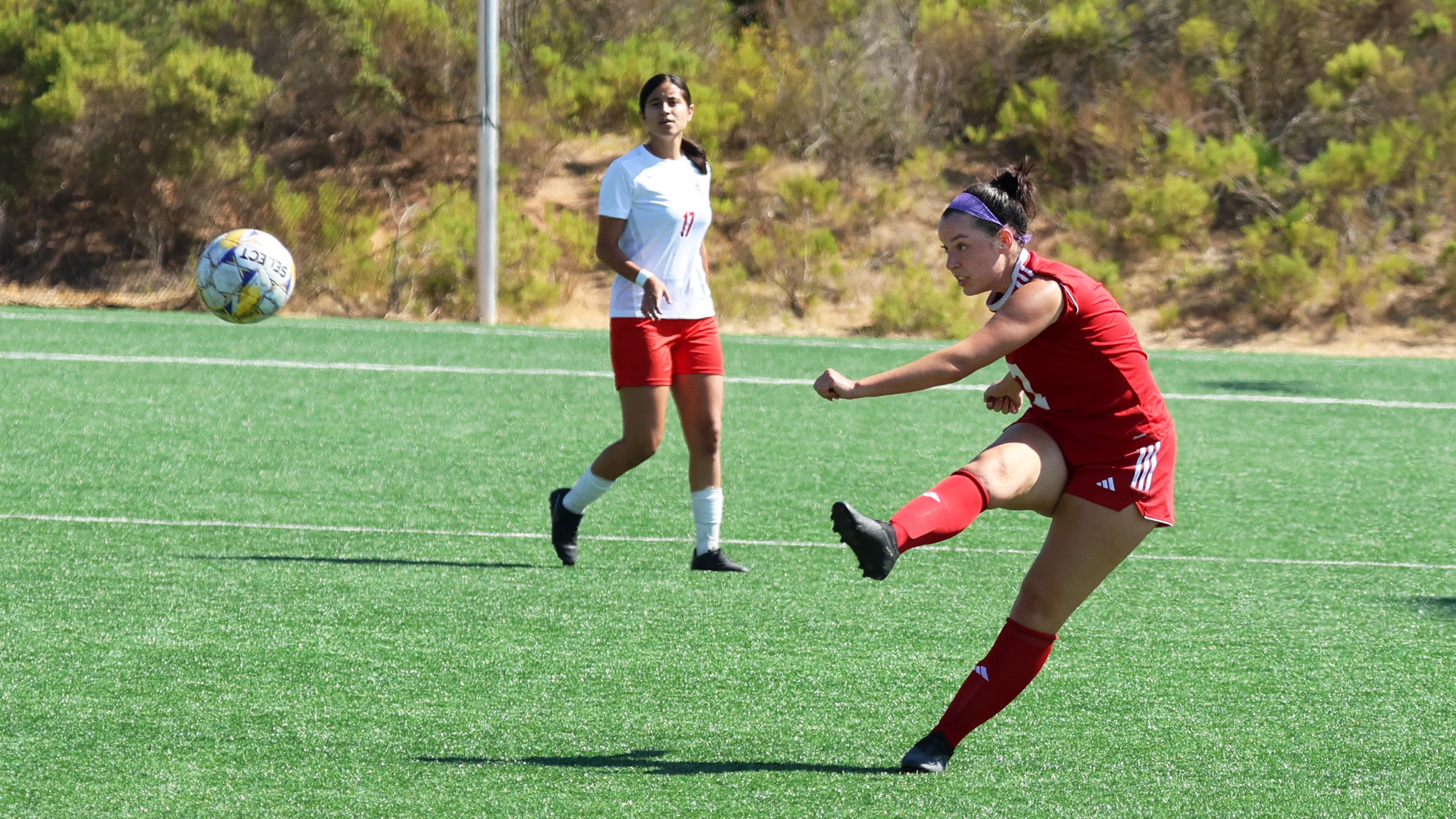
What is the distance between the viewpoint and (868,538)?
320 cm

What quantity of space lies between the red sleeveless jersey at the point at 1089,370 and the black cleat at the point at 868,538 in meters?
0.67

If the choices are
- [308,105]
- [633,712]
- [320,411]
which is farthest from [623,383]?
[308,105]

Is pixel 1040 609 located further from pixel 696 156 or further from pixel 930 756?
pixel 696 156

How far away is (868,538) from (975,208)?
90 centimetres

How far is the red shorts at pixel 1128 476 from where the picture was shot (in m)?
3.60

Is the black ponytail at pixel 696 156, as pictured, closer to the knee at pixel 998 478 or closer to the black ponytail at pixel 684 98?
the black ponytail at pixel 684 98

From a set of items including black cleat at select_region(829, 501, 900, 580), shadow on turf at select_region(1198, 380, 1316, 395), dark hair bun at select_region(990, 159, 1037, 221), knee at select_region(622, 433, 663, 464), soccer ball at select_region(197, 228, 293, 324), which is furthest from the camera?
shadow on turf at select_region(1198, 380, 1316, 395)

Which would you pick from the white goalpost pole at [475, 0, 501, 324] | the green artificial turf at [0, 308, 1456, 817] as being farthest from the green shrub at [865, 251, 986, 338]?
the green artificial turf at [0, 308, 1456, 817]

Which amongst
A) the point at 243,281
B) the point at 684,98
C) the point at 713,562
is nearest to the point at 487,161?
the point at 243,281

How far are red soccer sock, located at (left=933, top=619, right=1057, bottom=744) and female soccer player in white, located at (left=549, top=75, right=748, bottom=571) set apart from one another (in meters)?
2.33

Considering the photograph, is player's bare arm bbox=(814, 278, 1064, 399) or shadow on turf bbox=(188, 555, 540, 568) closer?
player's bare arm bbox=(814, 278, 1064, 399)

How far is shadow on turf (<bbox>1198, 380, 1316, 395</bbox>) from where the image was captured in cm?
1203

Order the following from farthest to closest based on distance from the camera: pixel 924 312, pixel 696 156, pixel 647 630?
pixel 924 312 → pixel 696 156 → pixel 647 630

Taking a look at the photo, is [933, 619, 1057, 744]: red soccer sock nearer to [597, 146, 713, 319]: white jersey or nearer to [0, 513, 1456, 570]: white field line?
[597, 146, 713, 319]: white jersey
